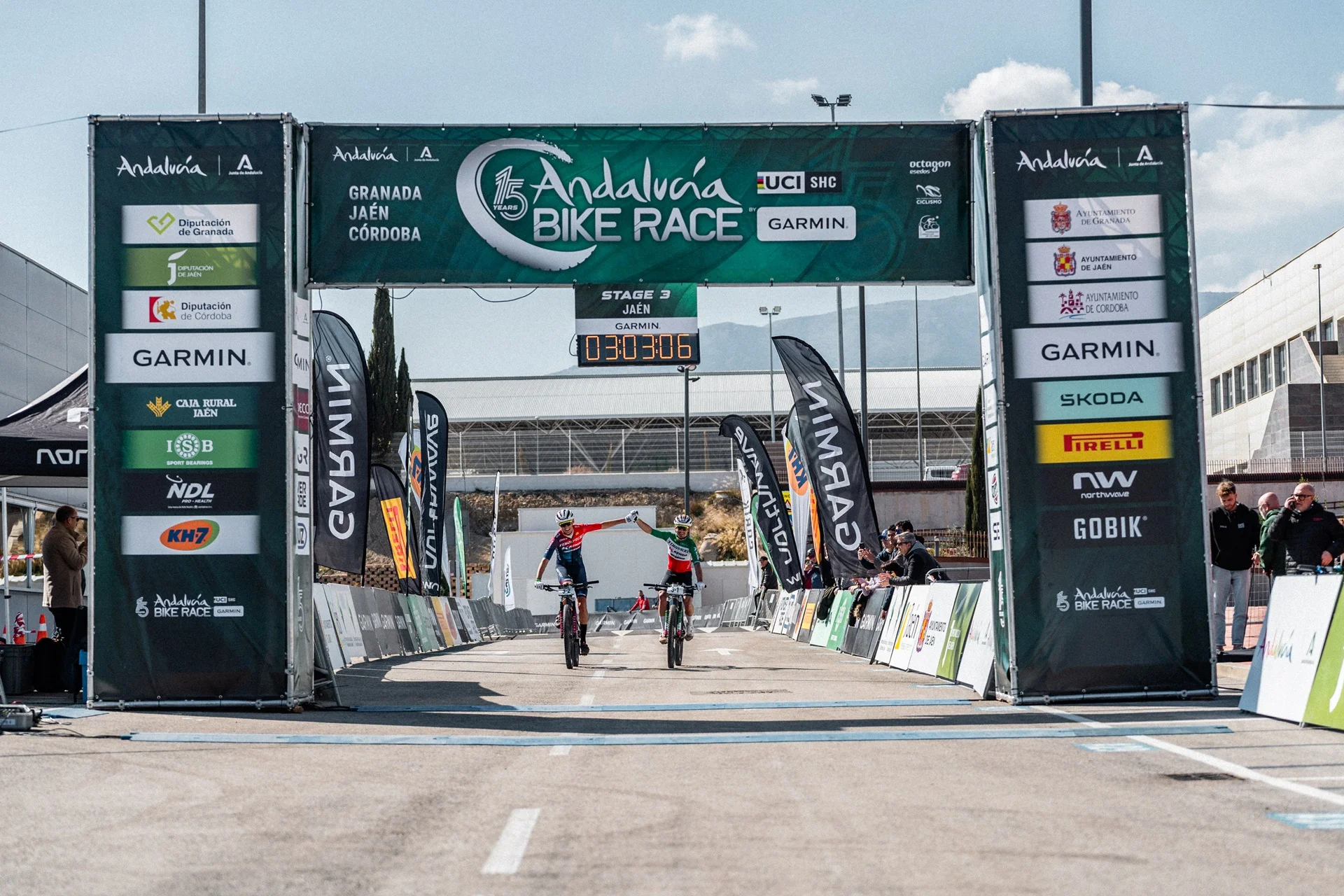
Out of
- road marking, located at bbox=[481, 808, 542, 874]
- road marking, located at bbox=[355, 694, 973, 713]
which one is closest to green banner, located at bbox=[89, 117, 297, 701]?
road marking, located at bbox=[355, 694, 973, 713]

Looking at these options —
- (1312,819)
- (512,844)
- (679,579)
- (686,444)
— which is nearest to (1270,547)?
(679,579)

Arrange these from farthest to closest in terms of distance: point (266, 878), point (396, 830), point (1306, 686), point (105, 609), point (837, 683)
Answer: point (837, 683), point (105, 609), point (1306, 686), point (396, 830), point (266, 878)

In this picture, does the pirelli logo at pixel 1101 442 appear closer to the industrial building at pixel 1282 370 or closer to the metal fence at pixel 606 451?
the industrial building at pixel 1282 370

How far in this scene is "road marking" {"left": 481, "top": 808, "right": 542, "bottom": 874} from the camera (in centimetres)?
526

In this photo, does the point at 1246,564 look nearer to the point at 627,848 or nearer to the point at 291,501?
the point at 291,501

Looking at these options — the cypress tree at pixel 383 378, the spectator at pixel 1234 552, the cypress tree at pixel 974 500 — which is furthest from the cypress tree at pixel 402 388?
the spectator at pixel 1234 552

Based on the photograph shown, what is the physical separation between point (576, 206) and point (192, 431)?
13.1ft

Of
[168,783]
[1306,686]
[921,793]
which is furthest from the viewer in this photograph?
[1306,686]

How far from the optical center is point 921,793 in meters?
7.01

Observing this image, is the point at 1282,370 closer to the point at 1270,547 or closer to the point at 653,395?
the point at 653,395

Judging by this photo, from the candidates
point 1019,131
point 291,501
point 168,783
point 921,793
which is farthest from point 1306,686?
point 291,501

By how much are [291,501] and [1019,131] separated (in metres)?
7.23

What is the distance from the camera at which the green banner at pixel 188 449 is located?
12.6 metres

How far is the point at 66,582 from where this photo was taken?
14.4 m
